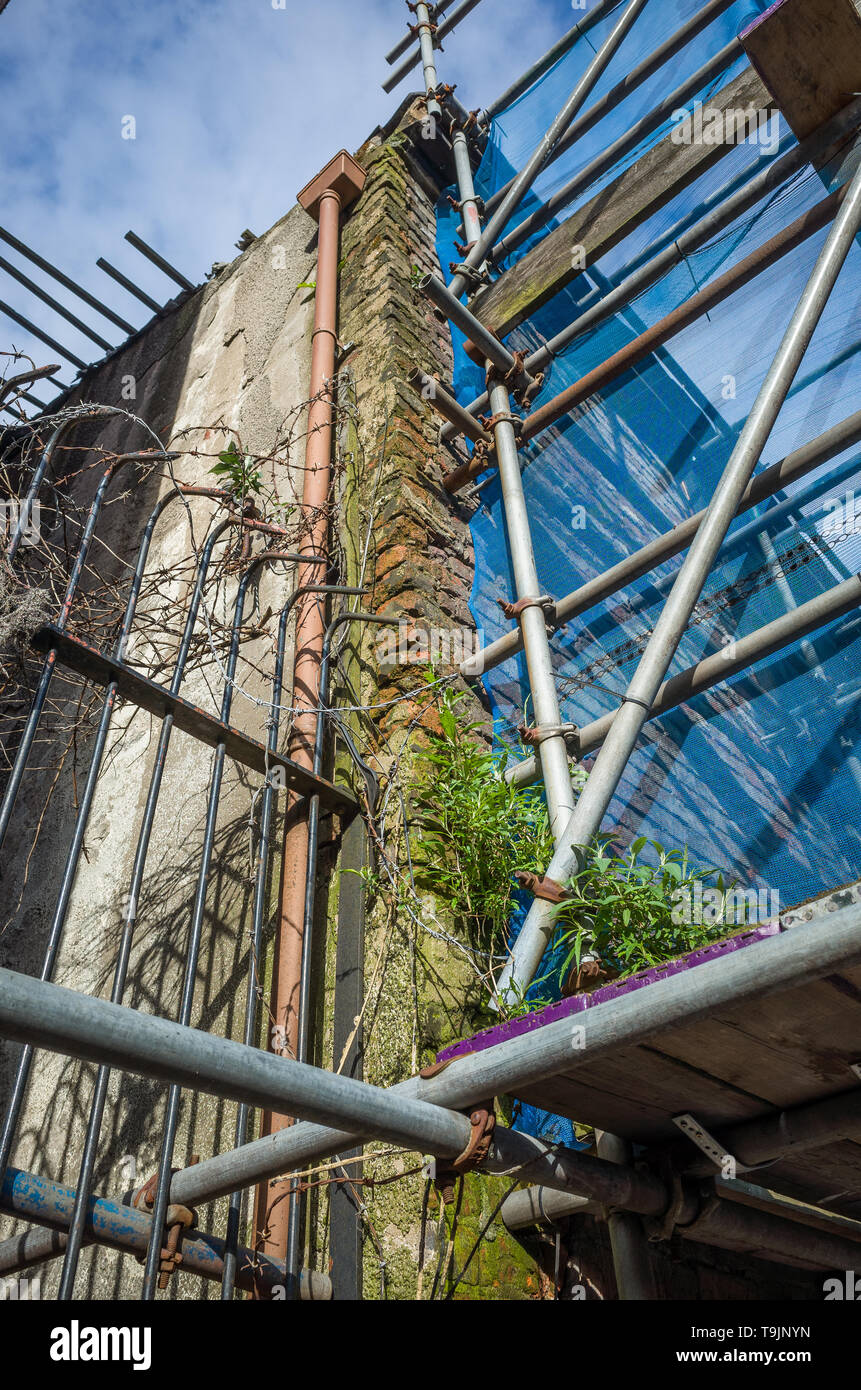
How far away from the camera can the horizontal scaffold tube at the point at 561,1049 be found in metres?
1.43

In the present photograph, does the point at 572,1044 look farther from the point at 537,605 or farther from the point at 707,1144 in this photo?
the point at 537,605

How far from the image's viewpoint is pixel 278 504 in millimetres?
4402

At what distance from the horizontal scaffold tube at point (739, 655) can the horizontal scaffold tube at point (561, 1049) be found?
1.21 m

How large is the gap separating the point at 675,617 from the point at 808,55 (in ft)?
6.44

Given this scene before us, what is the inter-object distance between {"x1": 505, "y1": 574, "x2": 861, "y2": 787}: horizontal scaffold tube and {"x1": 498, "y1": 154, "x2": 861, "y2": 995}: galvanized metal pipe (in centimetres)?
19

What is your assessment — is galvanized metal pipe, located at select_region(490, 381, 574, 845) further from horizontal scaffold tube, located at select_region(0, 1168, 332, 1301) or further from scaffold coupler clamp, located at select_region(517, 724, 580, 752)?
horizontal scaffold tube, located at select_region(0, 1168, 332, 1301)

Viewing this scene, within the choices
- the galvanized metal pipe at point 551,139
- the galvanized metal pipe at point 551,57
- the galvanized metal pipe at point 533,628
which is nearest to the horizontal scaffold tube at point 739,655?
the galvanized metal pipe at point 533,628

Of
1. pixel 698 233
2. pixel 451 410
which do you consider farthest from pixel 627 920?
pixel 698 233

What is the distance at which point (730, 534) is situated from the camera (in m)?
3.32

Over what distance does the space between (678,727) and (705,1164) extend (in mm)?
1361

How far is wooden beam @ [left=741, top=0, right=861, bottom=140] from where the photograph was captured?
10.2 feet
